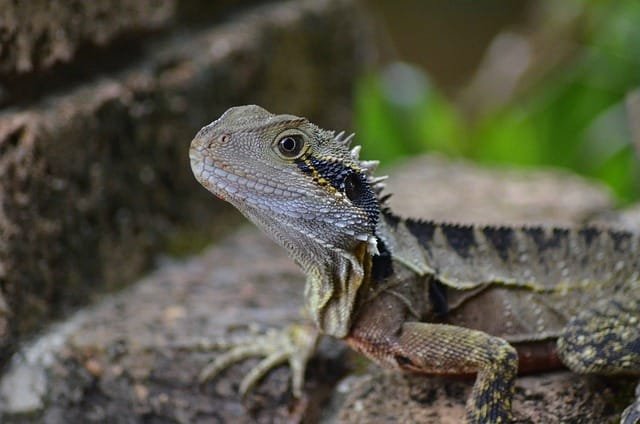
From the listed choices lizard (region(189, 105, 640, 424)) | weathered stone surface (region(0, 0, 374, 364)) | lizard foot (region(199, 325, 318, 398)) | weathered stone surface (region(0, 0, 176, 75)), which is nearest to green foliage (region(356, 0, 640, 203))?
weathered stone surface (region(0, 0, 374, 364))

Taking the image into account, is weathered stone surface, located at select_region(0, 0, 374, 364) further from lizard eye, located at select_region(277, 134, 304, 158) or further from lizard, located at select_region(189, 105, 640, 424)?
lizard eye, located at select_region(277, 134, 304, 158)

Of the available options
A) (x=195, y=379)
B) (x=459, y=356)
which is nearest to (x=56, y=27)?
(x=195, y=379)

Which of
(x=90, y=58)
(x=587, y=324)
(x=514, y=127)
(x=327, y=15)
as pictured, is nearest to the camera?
(x=587, y=324)

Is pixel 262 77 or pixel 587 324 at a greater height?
pixel 262 77

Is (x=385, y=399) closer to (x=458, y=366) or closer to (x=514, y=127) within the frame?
(x=458, y=366)

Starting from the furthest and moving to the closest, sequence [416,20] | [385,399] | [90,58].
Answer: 1. [416,20]
2. [90,58]
3. [385,399]

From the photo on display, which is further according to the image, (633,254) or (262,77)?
(262,77)

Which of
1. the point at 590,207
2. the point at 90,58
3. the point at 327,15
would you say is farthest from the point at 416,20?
the point at 90,58

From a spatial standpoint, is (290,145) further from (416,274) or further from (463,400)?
(463,400)
